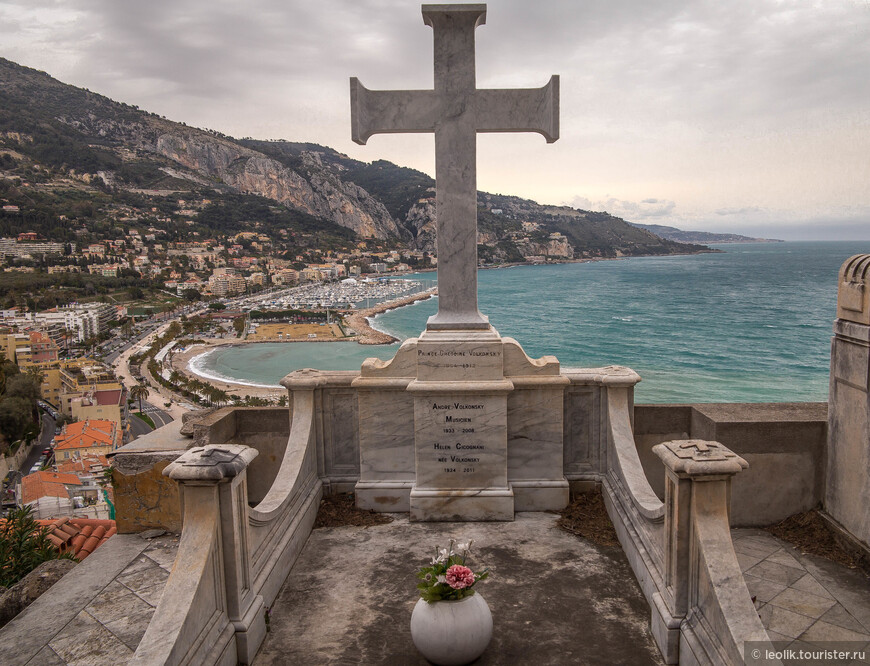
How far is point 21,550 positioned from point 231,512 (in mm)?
3343

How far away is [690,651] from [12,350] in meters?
86.9

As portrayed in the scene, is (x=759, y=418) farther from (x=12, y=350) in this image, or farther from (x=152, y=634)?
(x=12, y=350)

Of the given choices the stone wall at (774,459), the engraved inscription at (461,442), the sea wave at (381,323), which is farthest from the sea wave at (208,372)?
the stone wall at (774,459)

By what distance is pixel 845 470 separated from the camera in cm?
470

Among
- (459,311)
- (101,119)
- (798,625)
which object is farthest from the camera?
(101,119)

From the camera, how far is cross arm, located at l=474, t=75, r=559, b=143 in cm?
545

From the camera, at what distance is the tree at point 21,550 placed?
517cm

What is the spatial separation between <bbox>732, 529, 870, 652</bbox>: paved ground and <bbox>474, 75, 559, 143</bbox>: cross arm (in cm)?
376

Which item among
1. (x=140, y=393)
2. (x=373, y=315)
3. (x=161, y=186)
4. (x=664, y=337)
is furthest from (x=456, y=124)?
(x=161, y=186)

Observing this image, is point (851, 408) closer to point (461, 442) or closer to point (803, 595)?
point (803, 595)

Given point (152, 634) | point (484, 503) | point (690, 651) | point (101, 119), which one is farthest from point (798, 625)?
point (101, 119)

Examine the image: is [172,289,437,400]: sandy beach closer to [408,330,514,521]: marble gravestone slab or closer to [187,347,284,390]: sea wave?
[187,347,284,390]: sea wave

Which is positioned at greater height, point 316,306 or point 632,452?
point 632,452

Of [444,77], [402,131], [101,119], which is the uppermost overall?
[101,119]
